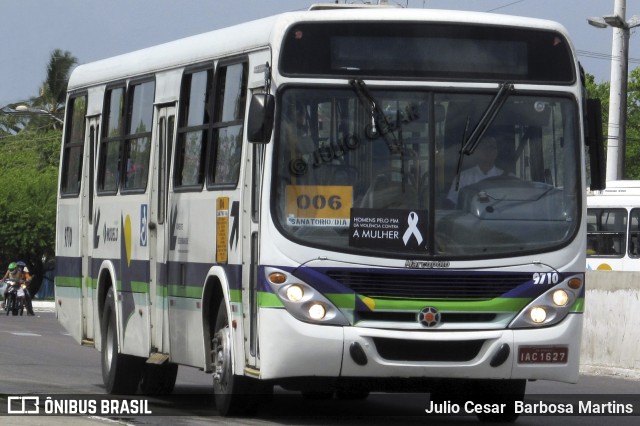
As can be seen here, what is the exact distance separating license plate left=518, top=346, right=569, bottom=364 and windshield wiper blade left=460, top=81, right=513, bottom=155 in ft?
4.82

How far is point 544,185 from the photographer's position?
1231 centimetres

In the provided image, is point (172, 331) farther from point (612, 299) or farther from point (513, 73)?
point (612, 299)

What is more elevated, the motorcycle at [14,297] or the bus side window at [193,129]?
the bus side window at [193,129]

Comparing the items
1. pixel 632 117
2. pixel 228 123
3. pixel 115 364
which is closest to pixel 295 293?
pixel 228 123

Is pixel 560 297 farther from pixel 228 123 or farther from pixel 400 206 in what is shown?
pixel 228 123

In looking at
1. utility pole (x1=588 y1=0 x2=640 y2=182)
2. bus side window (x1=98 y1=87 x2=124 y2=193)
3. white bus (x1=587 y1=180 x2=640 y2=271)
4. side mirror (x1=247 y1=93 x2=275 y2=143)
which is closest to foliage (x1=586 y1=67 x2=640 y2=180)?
utility pole (x1=588 y1=0 x2=640 y2=182)

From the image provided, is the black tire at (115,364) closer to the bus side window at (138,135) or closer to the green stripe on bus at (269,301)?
the bus side window at (138,135)

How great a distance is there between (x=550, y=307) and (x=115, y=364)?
5565mm

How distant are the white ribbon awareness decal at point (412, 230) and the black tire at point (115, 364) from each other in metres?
5.04

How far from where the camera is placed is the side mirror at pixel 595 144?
1241 cm

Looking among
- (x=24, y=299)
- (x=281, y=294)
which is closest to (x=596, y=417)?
(x=281, y=294)

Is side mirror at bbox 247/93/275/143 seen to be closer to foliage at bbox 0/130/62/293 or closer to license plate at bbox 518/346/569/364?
license plate at bbox 518/346/569/364

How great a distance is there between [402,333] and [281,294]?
89cm

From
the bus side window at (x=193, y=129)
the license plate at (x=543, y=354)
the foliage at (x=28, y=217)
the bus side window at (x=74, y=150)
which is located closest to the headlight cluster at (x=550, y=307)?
the license plate at (x=543, y=354)
